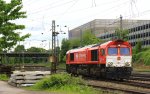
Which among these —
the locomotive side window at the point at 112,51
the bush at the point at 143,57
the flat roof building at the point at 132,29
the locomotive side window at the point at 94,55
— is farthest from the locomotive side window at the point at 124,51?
the flat roof building at the point at 132,29

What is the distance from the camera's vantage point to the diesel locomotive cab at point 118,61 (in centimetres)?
3458

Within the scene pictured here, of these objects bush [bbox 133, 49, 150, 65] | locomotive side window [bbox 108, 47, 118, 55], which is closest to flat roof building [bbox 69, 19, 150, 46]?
bush [bbox 133, 49, 150, 65]

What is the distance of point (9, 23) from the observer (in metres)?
30.7

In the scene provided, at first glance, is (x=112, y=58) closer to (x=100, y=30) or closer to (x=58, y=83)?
(x=58, y=83)

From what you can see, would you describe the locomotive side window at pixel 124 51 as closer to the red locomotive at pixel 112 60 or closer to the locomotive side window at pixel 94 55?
the red locomotive at pixel 112 60

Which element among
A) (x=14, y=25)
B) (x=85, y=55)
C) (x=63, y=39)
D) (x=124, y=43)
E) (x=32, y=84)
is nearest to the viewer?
(x=32, y=84)

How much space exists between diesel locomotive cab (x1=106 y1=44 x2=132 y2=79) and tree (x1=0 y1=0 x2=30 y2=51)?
7422 millimetres

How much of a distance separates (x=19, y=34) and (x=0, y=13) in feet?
15.2

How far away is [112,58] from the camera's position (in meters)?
35.1

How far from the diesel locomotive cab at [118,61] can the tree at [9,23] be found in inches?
292

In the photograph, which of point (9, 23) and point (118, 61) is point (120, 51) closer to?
point (118, 61)

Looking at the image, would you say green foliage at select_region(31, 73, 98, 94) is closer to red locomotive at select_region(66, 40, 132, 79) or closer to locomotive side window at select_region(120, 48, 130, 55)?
red locomotive at select_region(66, 40, 132, 79)

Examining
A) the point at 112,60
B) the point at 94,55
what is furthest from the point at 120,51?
the point at 94,55

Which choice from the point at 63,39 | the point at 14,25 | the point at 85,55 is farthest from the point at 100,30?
the point at 14,25
